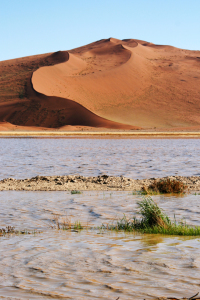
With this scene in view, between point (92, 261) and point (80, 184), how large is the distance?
25.5ft

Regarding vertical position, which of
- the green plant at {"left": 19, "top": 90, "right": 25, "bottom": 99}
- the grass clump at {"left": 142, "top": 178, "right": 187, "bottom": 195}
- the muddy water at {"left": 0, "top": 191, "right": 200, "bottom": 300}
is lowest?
the muddy water at {"left": 0, "top": 191, "right": 200, "bottom": 300}

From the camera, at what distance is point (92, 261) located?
514 centimetres

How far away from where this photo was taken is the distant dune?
90.5 m

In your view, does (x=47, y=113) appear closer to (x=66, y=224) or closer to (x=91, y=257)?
(x=66, y=224)

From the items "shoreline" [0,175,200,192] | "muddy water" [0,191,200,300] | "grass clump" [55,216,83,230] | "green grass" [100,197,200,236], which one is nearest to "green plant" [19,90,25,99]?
"shoreline" [0,175,200,192]

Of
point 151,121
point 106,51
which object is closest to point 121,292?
point 151,121

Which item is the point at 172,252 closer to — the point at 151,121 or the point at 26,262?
the point at 26,262

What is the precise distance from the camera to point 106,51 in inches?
5340

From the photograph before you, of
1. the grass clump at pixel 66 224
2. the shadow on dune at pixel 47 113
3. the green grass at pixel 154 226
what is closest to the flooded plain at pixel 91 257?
the grass clump at pixel 66 224

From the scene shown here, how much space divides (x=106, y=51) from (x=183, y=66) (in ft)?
87.3

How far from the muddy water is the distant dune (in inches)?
2947

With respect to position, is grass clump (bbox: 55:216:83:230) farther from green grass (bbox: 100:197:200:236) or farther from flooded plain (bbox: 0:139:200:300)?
green grass (bbox: 100:197:200:236)

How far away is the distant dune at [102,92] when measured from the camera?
3563 inches

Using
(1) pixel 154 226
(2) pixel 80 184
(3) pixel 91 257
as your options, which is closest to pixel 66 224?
(1) pixel 154 226
